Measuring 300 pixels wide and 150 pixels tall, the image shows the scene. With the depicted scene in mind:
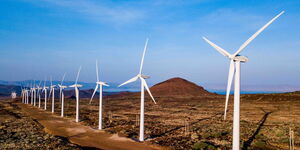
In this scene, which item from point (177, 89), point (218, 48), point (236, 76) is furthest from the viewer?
point (177, 89)

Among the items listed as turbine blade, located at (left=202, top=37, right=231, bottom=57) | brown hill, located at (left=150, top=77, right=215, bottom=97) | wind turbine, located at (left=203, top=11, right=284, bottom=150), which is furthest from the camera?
brown hill, located at (left=150, top=77, right=215, bottom=97)

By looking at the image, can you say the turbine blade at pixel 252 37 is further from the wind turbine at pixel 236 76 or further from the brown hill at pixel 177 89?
the brown hill at pixel 177 89

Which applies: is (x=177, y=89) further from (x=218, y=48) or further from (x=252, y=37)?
(x=252, y=37)

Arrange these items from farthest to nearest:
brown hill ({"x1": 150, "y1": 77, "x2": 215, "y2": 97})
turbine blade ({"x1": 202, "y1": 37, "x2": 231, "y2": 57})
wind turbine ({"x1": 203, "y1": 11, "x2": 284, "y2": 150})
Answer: brown hill ({"x1": 150, "y1": 77, "x2": 215, "y2": 97}) → turbine blade ({"x1": 202, "y1": 37, "x2": 231, "y2": 57}) → wind turbine ({"x1": 203, "y1": 11, "x2": 284, "y2": 150})

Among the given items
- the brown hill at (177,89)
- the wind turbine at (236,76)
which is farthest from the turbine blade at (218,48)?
the brown hill at (177,89)

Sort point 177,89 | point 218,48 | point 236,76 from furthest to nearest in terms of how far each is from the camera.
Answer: point 177,89, point 218,48, point 236,76

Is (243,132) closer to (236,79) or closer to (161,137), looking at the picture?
(161,137)

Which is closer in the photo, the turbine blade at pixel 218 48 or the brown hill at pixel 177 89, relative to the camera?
the turbine blade at pixel 218 48

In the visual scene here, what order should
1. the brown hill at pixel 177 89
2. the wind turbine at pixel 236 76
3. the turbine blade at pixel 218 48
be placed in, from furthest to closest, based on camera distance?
the brown hill at pixel 177 89 < the turbine blade at pixel 218 48 < the wind turbine at pixel 236 76

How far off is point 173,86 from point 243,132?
15264 centimetres

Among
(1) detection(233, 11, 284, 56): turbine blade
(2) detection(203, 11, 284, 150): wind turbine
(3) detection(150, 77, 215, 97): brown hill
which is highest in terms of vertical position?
(1) detection(233, 11, 284, 56): turbine blade

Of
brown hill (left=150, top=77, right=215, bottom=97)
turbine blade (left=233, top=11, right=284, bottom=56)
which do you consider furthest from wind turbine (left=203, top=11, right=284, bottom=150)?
brown hill (left=150, top=77, right=215, bottom=97)

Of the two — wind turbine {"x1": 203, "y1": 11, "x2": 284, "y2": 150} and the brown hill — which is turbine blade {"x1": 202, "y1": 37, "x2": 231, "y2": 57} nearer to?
wind turbine {"x1": 203, "y1": 11, "x2": 284, "y2": 150}

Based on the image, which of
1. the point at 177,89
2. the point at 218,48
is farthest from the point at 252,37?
the point at 177,89
